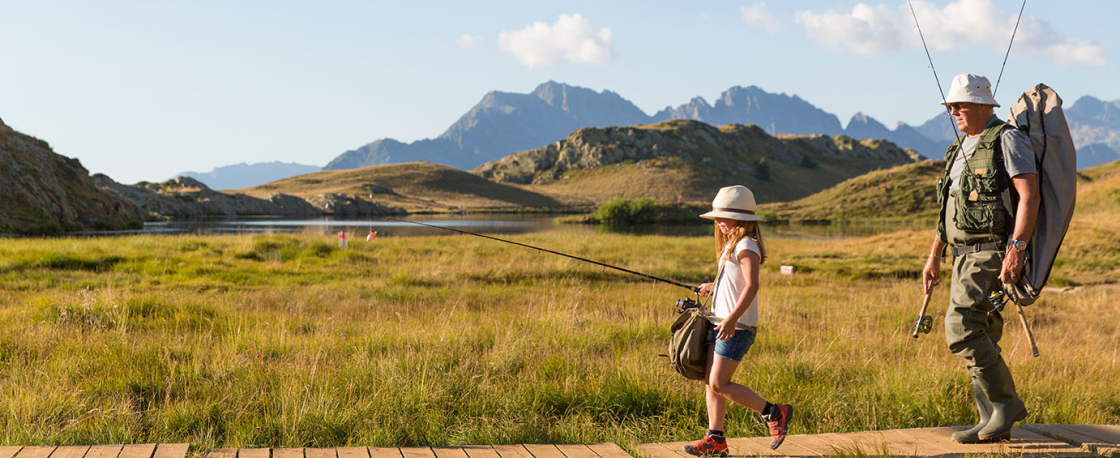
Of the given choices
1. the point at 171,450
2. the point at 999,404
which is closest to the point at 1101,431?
the point at 999,404

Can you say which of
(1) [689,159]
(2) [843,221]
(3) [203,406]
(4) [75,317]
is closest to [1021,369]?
(3) [203,406]

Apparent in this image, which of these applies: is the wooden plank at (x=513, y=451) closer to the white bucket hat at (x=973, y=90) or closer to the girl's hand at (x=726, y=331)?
the girl's hand at (x=726, y=331)

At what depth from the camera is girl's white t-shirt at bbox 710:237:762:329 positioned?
408 cm

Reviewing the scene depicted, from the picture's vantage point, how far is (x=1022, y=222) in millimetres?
4094

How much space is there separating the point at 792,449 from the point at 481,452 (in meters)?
1.87

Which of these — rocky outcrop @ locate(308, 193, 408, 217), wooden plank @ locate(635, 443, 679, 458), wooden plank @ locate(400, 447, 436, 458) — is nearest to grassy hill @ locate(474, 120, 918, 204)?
rocky outcrop @ locate(308, 193, 408, 217)

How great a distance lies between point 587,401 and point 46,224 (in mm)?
37177

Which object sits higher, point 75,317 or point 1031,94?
point 1031,94

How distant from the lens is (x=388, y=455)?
3.89 meters

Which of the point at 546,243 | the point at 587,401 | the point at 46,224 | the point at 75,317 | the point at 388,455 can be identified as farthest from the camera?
the point at 46,224

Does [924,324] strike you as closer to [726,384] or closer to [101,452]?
[726,384]

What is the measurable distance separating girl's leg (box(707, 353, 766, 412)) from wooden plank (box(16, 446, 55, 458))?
3.62 metres

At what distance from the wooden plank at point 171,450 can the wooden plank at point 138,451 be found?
29mm

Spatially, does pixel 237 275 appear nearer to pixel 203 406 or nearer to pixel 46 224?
pixel 203 406
